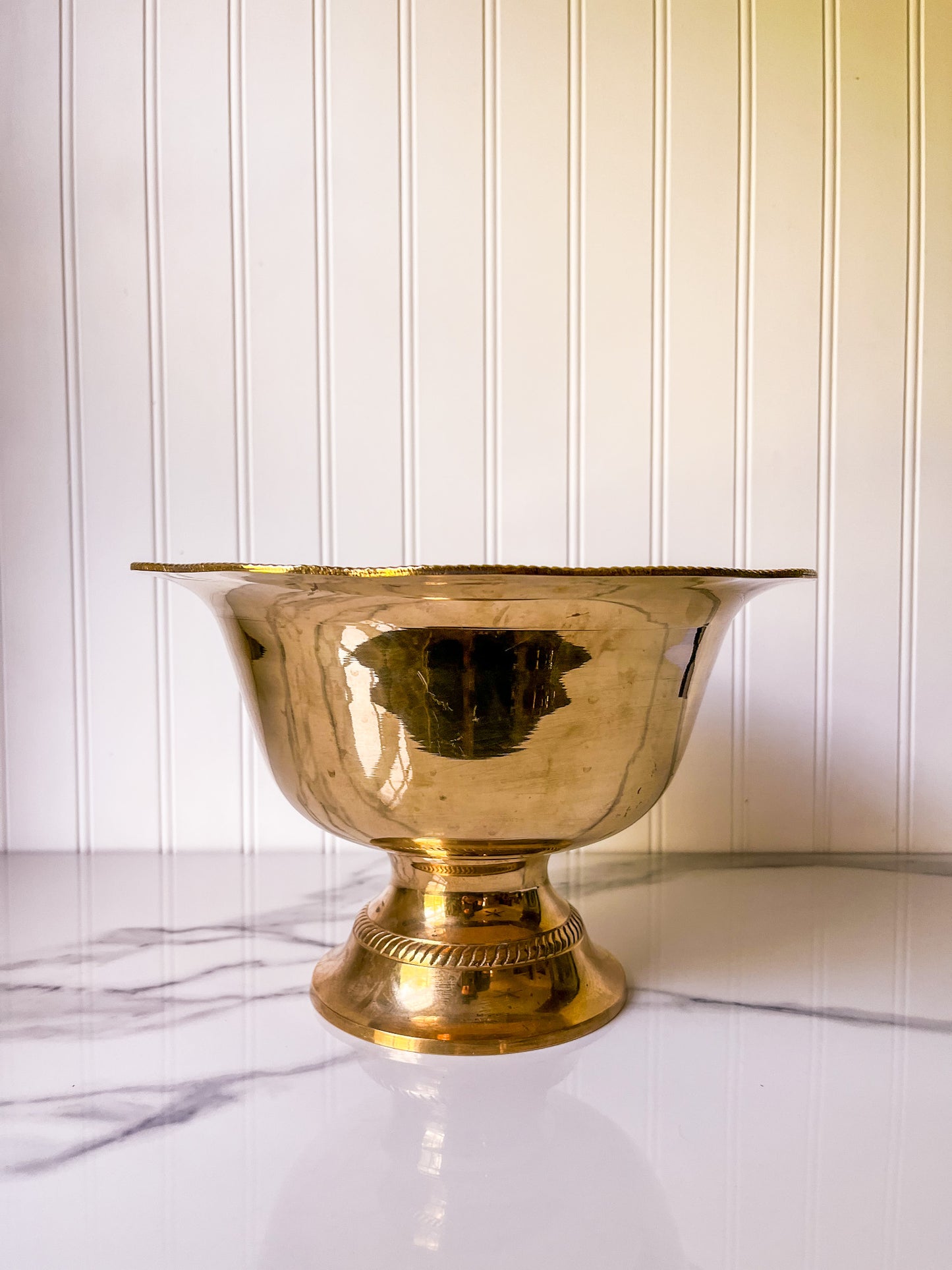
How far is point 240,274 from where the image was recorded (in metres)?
0.92

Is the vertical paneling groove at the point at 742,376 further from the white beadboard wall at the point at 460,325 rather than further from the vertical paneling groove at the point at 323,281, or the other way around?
the vertical paneling groove at the point at 323,281

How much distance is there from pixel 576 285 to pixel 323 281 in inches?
10.0

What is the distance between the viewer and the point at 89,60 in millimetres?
908

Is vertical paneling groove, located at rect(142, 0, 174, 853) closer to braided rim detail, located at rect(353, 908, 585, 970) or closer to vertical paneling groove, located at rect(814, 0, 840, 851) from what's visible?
braided rim detail, located at rect(353, 908, 585, 970)

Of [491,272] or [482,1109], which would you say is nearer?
[482,1109]

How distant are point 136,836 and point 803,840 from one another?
0.70 meters

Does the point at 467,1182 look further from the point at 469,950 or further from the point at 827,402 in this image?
the point at 827,402

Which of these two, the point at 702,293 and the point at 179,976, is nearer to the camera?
the point at 179,976

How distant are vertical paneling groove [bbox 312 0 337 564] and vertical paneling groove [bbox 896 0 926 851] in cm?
58

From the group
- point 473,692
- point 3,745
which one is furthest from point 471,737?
point 3,745

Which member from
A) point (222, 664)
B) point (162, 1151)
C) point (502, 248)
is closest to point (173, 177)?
point (502, 248)

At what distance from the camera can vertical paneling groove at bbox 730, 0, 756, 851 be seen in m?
0.91

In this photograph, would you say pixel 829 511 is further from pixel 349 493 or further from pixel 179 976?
pixel 179 976

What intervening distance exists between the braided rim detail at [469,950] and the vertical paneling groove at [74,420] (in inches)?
18.6
